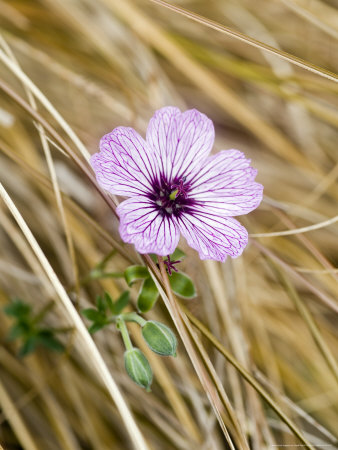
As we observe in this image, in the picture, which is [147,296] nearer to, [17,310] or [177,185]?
[177,185]

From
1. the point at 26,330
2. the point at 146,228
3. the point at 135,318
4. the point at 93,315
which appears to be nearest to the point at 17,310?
the point at 26,330

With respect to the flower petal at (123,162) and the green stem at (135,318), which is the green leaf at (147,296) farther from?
the flower petal at (123,162)

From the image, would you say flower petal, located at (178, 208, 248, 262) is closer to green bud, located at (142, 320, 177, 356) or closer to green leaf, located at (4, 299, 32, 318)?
green bud, located at (142, 320, 177, 356)

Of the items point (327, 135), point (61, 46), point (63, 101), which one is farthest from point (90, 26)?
point (327, 135)

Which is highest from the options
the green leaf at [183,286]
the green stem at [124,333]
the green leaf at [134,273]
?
the green leaf at [183,286]

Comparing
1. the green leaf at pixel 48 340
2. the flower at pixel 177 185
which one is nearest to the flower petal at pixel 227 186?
the flower at pixel 177 185

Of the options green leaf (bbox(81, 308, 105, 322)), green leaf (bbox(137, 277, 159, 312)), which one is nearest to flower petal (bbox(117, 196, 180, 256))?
green leaf (bbox(137, 277, 159, 312))
